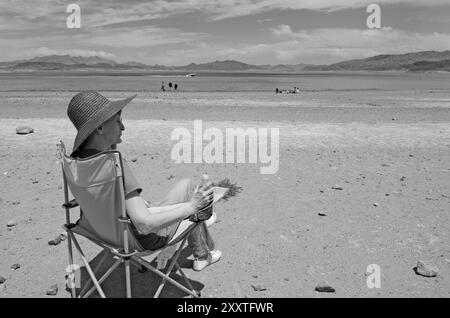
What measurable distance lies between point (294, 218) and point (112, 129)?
3.35m

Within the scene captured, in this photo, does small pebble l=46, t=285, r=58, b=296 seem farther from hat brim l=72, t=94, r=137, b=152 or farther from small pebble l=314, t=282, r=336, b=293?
small pebble l=314, t=282, r=336, b=293

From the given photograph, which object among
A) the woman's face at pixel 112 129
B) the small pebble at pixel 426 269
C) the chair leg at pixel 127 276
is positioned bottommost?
the small pebble at pixel 426 269

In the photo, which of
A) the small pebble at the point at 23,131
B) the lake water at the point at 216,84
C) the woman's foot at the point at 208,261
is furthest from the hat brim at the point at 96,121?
the lake water at the point at 216,84

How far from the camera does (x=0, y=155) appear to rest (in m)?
9.51

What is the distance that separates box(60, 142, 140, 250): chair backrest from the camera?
9.73 ft

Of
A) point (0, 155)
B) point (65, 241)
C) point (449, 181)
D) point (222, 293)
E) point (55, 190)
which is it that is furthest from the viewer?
point (0, 155)

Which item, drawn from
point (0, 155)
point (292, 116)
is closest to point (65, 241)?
point (0, 155)

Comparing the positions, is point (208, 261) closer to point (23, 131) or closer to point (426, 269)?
point (426, 269)

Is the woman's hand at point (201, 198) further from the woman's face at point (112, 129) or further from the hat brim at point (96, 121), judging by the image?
the hat brim at point (96, 121)

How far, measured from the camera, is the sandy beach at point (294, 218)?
4.19 metres

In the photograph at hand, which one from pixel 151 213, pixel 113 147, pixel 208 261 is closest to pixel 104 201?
pixel 151 213

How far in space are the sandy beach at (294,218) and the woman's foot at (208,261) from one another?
76 mm

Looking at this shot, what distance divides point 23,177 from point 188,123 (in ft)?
26.9
